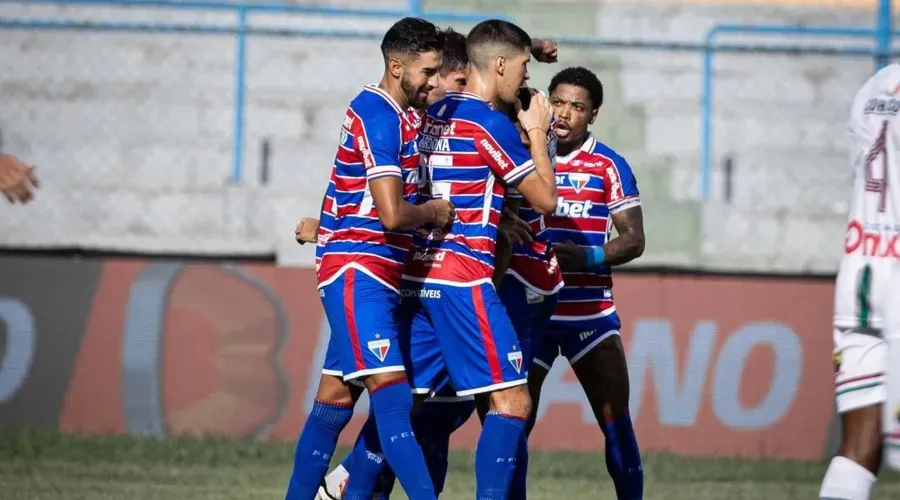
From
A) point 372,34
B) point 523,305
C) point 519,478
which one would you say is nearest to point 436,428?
point 519,478

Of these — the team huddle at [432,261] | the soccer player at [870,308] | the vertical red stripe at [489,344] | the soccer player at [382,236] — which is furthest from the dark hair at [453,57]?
the soccer player at [870,308]

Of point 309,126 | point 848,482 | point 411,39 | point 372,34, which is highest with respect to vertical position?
point 372,34

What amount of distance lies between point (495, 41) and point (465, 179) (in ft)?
Answer: 2.30

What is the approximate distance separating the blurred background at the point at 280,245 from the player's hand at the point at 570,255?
1916 mm

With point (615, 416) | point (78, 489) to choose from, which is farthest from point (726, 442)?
point (78, 489)

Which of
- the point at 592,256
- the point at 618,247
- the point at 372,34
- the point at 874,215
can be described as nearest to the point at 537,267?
the point at 592,256

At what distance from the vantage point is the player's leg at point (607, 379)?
25.6ft

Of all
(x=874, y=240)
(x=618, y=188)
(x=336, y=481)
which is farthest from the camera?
(x=618, y=188)

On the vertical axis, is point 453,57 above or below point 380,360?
above

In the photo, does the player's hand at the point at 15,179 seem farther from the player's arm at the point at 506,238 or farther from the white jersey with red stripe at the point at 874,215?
the white jersey with red stripe at the point at 874,215

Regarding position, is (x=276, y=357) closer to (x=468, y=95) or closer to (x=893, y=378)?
(x=468, y=95)

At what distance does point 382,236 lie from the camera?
6605 millimetres

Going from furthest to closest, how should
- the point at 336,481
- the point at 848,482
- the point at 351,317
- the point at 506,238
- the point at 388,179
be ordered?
the point at 336,481
the point at 506,238
the point at 351,317
the point at 388,179
the point at 848,482

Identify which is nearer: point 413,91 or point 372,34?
point 413,91
